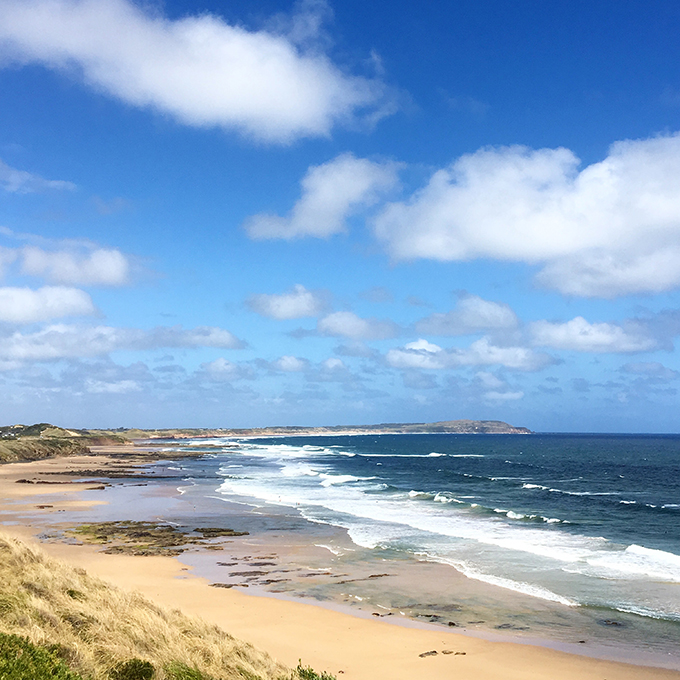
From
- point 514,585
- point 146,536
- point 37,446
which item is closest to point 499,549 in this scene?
point 514,585

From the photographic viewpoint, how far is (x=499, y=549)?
28.1m

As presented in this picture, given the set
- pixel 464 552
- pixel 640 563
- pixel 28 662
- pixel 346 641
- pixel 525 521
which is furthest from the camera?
pixel 525 521

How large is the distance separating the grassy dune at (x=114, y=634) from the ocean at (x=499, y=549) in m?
8.15

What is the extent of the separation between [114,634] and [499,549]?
842 inches

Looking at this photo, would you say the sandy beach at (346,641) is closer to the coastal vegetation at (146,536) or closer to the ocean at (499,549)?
the ocean at (499,549)

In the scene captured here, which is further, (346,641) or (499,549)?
(499,549)

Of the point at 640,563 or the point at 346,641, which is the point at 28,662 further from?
the point at 640,563

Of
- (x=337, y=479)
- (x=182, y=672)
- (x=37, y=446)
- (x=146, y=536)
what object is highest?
(x=182, y=672)

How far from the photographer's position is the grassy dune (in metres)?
9.80

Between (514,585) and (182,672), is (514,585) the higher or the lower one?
the lower one

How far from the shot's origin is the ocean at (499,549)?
1816cm

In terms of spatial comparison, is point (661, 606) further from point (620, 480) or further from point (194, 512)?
point (620, 480)

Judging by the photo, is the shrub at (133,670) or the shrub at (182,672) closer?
the shrub at (133,670)

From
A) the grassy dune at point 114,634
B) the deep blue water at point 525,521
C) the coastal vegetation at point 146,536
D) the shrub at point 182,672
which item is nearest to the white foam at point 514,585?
the deep blue water at point 525,521
